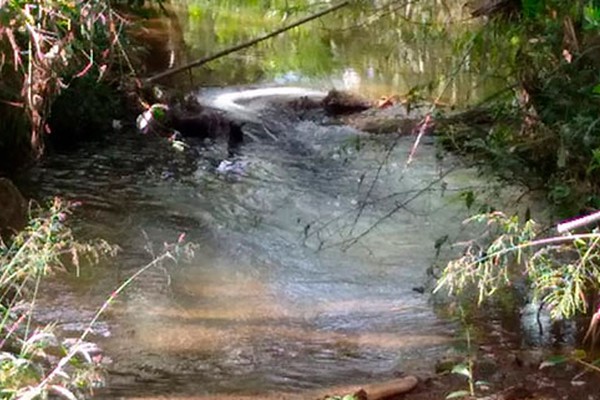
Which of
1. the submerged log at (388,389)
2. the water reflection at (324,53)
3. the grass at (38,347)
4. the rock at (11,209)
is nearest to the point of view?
the grass at (38,347)

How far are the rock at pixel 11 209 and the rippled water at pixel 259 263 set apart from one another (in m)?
0.67

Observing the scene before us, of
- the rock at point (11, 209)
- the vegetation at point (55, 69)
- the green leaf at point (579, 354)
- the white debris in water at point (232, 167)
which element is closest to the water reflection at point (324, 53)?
the white debris in water at point (232, 167)

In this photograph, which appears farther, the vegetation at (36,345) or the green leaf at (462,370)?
the green leaf at (462,370)

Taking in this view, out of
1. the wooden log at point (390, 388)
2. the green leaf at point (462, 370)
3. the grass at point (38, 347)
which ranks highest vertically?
the grass at point (38, 347)

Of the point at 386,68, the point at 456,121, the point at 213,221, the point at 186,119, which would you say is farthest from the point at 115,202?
the point at 386,68

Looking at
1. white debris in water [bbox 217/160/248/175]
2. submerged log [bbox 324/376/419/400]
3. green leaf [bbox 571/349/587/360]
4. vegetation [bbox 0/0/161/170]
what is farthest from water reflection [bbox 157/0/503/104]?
submerged log [bbox 324/376/419/400]

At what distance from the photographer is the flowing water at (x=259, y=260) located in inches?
194

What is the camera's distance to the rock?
21.0 feet

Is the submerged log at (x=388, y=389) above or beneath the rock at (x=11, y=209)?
beneath

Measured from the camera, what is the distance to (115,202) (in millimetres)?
8023

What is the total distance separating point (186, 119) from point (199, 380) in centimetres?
588

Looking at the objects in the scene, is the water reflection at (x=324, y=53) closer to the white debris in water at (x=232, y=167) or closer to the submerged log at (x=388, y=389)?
the white debris in water at (x=232, y=167)

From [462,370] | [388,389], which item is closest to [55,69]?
[388,389]

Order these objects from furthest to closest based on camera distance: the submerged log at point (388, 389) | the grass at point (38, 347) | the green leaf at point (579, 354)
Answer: the green leaf at point (579, 354)
the submerged log at point (388, 389)
the grass at point (38, 347)
